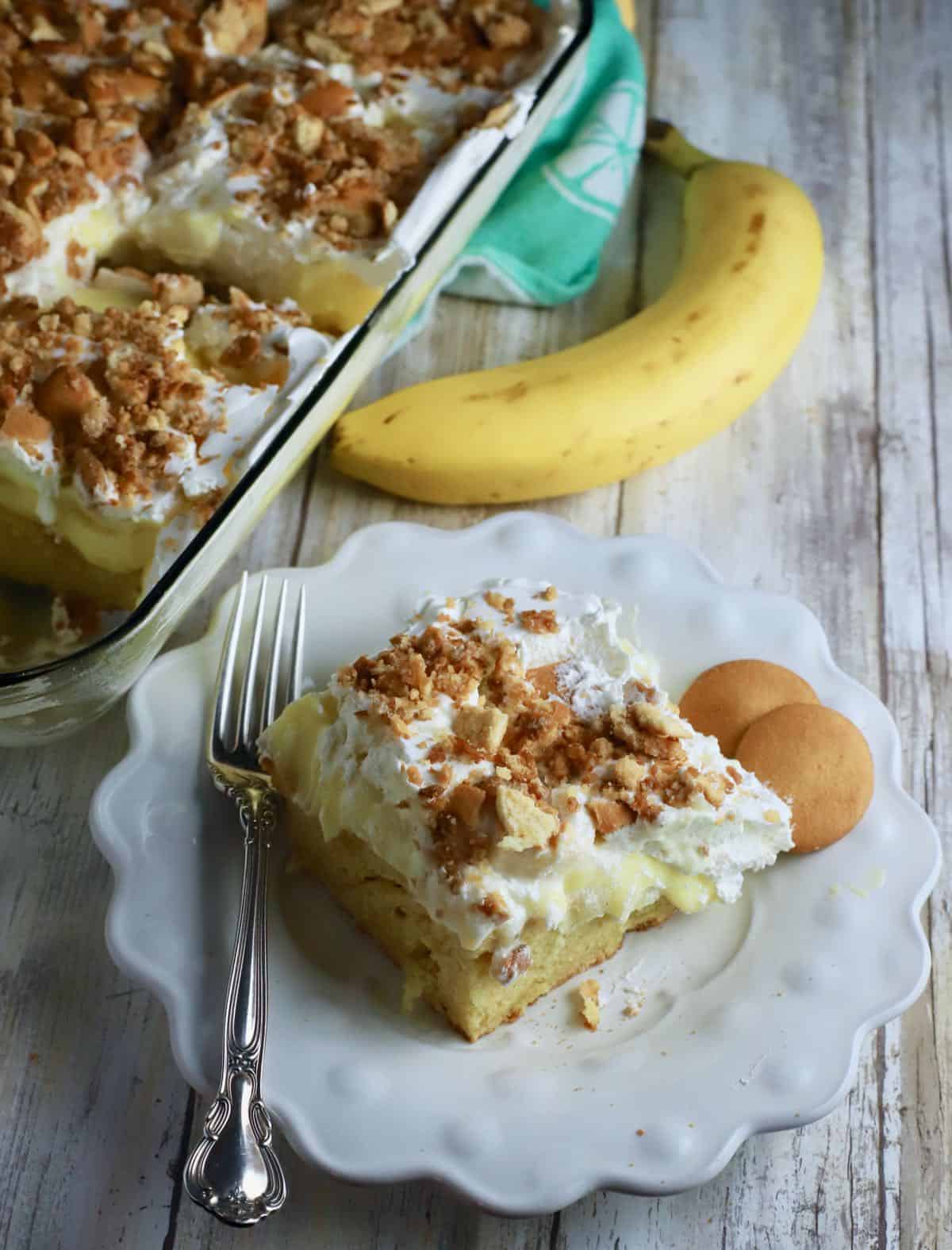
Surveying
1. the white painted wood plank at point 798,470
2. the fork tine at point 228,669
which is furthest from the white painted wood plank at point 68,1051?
the white painted wood plank at point 798,470

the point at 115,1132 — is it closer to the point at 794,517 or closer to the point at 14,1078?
the point at 14,1078

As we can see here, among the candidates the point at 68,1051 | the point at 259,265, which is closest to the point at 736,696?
the point at 68,1051

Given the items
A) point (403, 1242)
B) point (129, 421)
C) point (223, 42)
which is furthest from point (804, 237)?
point (403, 1242)

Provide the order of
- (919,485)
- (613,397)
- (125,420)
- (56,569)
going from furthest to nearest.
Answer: (919,485) → (613,397) → (56,569) → (125,420)

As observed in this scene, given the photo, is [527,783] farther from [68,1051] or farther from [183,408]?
[183,408]

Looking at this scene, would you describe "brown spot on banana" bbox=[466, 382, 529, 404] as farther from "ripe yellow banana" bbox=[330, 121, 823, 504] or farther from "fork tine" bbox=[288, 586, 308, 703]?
"fork tine" bbox=[288, 586, 308, 703]

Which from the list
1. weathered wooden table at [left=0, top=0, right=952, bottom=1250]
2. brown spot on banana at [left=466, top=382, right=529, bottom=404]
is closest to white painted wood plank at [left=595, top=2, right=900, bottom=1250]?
weathered wooden table at [left=0, top=0, right=952, bottom=1250]

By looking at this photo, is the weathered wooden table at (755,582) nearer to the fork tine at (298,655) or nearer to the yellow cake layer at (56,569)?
the yellow cake layer at (56,569)
